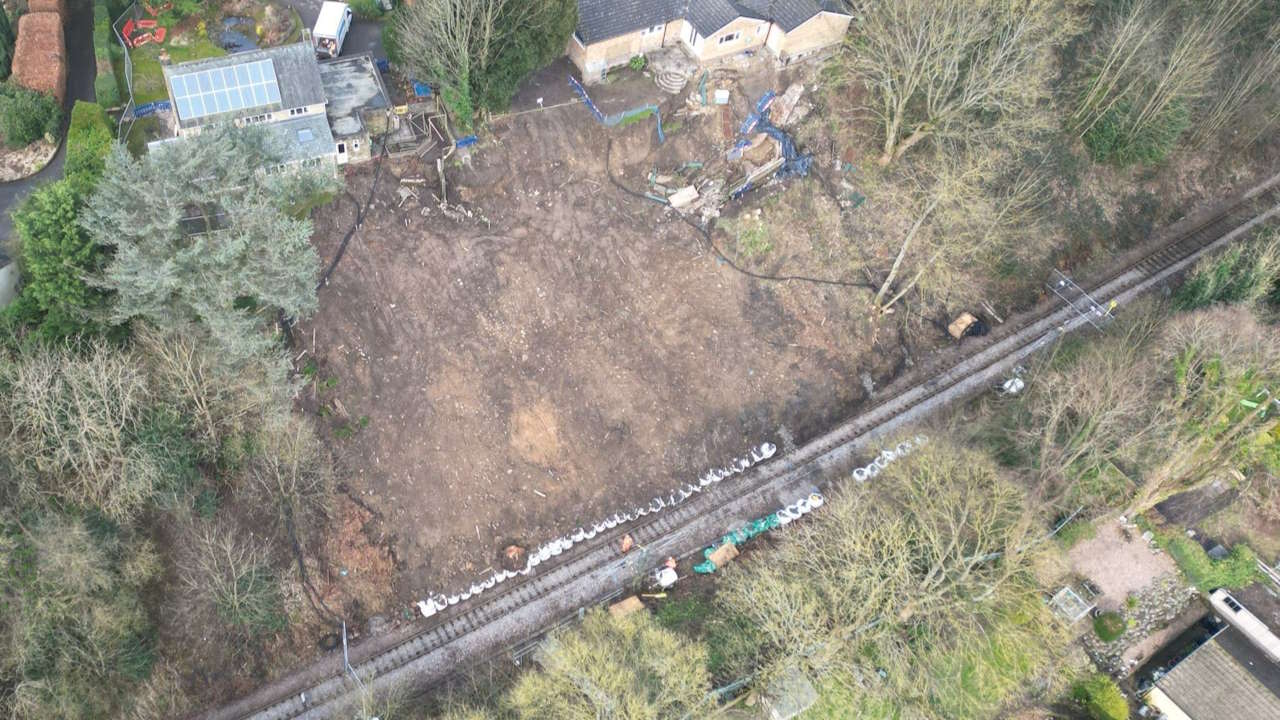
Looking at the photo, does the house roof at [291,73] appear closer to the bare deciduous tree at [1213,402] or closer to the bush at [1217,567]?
the bare deciduous tree at [1213,402]

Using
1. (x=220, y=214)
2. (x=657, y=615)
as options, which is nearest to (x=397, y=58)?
(x=220, y=214)

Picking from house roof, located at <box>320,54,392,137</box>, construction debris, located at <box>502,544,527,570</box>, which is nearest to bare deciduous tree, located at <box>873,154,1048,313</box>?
construction debris, located at <box>502,544,527,570</box>

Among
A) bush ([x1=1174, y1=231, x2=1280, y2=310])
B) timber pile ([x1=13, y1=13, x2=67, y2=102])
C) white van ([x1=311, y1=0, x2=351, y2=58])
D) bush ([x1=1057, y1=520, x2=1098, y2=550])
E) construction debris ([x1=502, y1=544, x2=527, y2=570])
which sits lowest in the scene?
bush ([x1=1057, y1=520, x2=1098, y2=550])

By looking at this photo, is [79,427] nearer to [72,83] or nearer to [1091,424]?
[72,83]

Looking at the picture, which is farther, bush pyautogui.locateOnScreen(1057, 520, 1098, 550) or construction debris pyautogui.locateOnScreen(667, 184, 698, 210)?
construction debris pyautogui.locateOnScreen(667, 184, 698, 210)

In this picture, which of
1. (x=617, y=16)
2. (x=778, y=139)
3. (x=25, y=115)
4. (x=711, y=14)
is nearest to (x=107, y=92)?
(x=25, y=115)

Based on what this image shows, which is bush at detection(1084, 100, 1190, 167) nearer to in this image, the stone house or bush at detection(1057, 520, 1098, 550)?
the stone house
